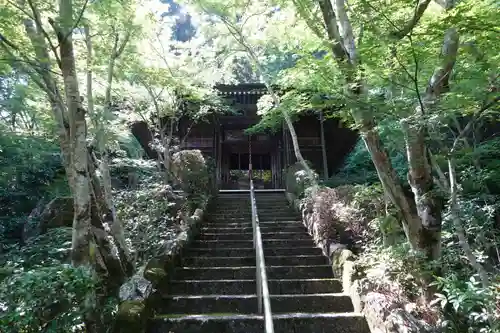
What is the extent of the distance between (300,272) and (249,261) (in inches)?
37.5

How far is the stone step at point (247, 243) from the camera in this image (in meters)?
6.77

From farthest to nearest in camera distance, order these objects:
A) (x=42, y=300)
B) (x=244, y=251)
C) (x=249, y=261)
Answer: (x=244, y=251) → (x=249, y=261) → (x=42, y=300)

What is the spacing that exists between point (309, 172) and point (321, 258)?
2834 mm

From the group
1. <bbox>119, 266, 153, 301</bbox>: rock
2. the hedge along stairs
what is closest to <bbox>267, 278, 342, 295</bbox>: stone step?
the hedge along stairs

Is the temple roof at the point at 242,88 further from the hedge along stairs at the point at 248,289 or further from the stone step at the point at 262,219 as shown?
the hedge along stairs at the point at 248,289

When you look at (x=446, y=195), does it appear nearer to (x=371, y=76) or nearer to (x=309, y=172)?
(x=371, y=76)

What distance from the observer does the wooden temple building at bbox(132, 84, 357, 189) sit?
14.0m

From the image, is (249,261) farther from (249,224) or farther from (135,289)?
(135,289)

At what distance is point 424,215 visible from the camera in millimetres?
3934

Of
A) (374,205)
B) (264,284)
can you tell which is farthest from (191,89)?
(264,284)

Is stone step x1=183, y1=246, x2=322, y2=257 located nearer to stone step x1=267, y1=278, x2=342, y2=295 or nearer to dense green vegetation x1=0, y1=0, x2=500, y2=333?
dense green vegetation x1=0, y1=0, x2=500, y2=333

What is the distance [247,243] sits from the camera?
6844mm

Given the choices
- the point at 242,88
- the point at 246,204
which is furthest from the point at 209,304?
the point at 242,88

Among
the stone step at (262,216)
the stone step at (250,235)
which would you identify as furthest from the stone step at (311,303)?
the stone step at (262,216)
